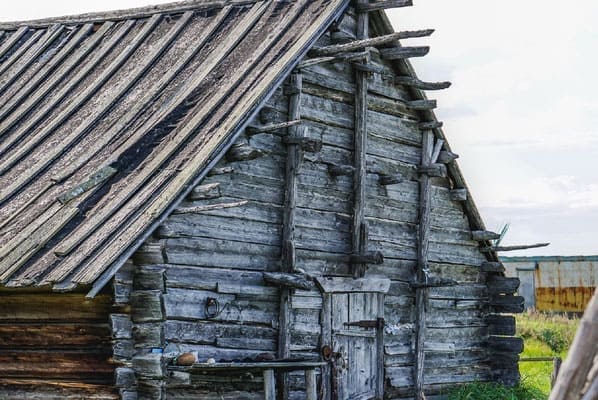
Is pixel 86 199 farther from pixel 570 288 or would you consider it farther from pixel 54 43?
pixel 570 288

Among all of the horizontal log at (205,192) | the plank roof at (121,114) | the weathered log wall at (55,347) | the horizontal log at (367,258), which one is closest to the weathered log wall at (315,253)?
the horizontal log at (205,192)

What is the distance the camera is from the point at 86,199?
451 inches

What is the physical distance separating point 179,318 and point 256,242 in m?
1.39

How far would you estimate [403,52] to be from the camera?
13.8 meters

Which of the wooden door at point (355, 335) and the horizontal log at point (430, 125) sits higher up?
the horizontal log at point (430, 125)

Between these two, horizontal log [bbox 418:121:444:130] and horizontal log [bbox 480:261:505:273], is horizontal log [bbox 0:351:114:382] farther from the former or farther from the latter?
horizontal log [bbox 480:261:505:273]

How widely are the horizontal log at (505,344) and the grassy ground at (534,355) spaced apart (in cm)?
52

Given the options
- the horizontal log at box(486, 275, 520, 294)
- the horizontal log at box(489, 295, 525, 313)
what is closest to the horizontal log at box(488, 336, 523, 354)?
the horizontal log at box(489, 295, 525, 313)

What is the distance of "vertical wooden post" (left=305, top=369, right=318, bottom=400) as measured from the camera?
11828 mm

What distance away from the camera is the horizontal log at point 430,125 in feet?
47.6

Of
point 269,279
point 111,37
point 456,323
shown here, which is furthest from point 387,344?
point 111,37

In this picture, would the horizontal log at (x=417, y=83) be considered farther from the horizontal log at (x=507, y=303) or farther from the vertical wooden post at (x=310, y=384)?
the vertical wooden post at (x=310, y=384)

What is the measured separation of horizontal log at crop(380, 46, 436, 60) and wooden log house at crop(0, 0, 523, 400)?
0.03 meters

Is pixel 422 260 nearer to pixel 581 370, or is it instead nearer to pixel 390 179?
pixel 390 179
